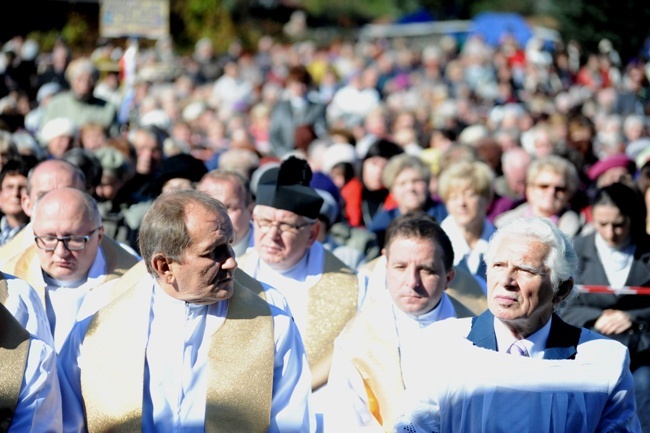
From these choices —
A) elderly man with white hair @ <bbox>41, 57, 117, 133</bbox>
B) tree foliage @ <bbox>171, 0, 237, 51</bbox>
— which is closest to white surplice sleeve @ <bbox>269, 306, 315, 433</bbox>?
elderly man with white hair @ <bbox>41, 57, 117, 133</bbox>

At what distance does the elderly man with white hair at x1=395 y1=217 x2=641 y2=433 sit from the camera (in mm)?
4242

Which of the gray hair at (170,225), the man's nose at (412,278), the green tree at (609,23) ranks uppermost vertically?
the gray hair at (170,225)

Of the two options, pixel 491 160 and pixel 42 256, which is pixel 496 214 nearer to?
pixel 491 160

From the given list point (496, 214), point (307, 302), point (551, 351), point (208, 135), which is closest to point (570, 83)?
point (208, 135)

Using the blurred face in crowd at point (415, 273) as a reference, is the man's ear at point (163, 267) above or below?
above

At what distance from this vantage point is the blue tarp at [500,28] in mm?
30594

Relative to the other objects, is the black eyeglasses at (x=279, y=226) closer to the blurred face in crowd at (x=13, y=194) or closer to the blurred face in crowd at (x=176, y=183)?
the blurred face in crowd at (x=176, y=183)

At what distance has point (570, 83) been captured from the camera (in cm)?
2409

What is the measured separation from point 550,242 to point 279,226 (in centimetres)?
228

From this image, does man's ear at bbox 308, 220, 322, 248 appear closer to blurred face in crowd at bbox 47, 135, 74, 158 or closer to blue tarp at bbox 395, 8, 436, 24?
blurred face in crowd at bbox 47, 135, 74, 158

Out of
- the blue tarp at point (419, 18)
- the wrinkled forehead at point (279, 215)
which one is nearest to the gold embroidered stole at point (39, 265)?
the wrinkled forehead at point (279, 215)

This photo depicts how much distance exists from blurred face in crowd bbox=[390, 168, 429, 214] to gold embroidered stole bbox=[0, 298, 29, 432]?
4486 mm

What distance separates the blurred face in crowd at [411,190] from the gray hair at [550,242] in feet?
12.8

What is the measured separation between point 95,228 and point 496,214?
450 centimetres
